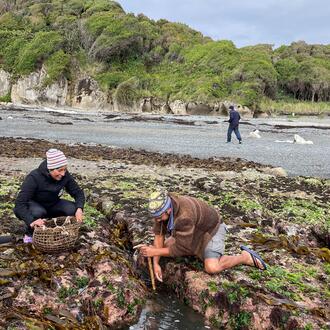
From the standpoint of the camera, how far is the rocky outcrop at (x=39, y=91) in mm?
79375

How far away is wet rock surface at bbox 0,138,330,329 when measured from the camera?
221 inches

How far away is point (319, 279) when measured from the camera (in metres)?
6.53

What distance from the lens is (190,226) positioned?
19.4ft

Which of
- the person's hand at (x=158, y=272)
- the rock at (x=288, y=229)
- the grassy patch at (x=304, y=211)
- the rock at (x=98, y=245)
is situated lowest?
the person's hand at (x=158, y=272)

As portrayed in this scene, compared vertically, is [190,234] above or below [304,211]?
above

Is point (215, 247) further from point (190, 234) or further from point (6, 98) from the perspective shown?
point (6, 98)

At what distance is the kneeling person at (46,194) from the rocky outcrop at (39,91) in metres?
75.3

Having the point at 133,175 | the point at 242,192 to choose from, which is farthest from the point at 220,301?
the point at 133,175

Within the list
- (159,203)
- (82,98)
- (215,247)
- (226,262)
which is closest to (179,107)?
(82,98)

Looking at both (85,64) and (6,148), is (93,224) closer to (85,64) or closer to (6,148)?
(6,148)

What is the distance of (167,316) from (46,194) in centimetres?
266

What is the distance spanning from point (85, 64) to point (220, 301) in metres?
80.1

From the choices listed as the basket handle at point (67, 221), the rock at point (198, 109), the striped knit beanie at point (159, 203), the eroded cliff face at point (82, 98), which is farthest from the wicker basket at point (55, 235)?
the rock at point (198, 109)

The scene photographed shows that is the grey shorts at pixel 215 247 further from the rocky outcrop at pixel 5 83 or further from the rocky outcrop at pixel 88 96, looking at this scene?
the rocky outcrop at pixel 5 83
